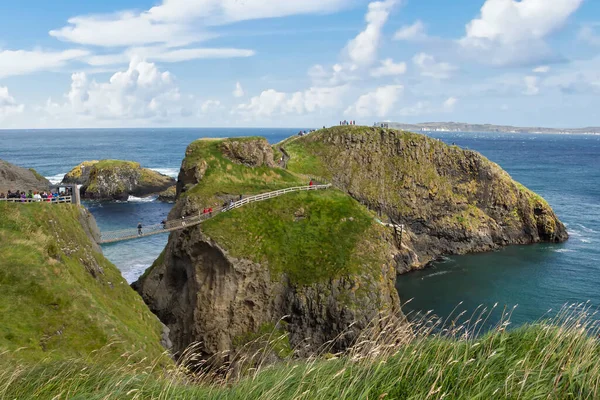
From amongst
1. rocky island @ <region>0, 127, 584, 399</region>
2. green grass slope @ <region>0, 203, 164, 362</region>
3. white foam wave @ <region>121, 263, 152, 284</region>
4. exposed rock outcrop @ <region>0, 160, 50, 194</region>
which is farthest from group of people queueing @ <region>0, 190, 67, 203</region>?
white foam wave @ <region>121, 263, 152, 284</region>

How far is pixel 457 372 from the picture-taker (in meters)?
9.49

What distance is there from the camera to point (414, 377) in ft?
31.1

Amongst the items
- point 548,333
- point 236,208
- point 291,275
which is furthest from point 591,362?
point 236,208

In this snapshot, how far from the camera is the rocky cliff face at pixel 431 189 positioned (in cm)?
7956

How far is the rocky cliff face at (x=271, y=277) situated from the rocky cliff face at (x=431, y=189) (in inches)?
1278

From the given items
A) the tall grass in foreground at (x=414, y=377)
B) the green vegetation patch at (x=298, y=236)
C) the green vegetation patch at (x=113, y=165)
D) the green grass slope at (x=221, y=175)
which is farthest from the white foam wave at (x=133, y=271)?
the green vegetation patch at (x=113, y=165)

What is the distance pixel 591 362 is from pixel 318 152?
78880mm

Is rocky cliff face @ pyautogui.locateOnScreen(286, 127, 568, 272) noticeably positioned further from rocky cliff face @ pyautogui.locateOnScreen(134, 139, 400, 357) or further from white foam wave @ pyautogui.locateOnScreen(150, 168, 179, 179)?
white foam wave @ pyautogui.locateOnScreen(150, 168, 179, 179)

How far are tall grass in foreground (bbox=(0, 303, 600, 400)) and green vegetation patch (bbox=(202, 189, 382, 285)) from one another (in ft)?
105

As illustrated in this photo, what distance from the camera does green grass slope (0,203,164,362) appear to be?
23.3m

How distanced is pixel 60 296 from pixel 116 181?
3922 inches

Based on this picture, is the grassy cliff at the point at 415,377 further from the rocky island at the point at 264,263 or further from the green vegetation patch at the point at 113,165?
the green vegetation patch at the point at 113,165

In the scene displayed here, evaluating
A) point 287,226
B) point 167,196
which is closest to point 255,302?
point 287,226

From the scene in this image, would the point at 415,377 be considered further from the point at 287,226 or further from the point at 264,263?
the point at 287,226
